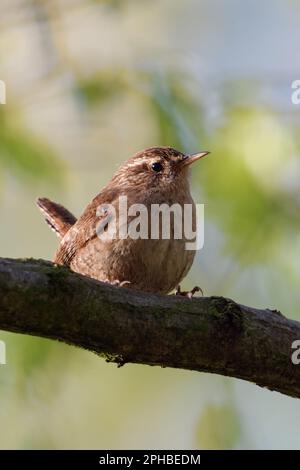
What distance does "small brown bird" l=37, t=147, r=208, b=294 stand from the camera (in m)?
5.22

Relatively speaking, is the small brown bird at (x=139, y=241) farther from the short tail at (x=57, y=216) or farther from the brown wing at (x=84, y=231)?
the short tail at (x=57, y=216)

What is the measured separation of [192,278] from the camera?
20.2 feet

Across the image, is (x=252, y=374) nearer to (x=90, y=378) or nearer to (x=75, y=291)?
(x=75, y=291)

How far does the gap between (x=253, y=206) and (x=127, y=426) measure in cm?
219

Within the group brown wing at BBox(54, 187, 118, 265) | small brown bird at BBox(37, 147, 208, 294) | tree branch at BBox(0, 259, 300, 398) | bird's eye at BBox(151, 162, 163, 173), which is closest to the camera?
tree branch at BBox(0, 259, 300, 398)

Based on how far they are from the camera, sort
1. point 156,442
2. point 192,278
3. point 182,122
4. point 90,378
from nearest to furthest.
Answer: point 182,122
point 192,278
point 90,378
point 156,442

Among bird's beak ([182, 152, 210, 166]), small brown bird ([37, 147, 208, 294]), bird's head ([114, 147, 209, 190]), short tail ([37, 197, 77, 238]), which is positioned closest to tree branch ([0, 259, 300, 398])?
small brown bird ([37, 147, 208, 294])

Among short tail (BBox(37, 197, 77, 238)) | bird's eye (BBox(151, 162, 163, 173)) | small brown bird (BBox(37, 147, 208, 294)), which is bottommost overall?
small brown bird (BBox(37, 147, 208, 294))

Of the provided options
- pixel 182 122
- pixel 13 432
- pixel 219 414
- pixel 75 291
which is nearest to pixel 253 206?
pixel 182 122

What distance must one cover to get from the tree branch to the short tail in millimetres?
3013

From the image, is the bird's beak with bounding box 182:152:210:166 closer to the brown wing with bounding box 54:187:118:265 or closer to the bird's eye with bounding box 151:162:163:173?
the bird's eye with bounding box 151:162:163:173

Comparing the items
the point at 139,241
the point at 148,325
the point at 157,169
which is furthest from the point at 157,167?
the point at 148,325

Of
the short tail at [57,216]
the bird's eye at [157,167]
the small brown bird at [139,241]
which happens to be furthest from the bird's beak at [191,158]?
the short tail at [57,216]

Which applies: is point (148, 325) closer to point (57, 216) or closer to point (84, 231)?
point (84, 231)
